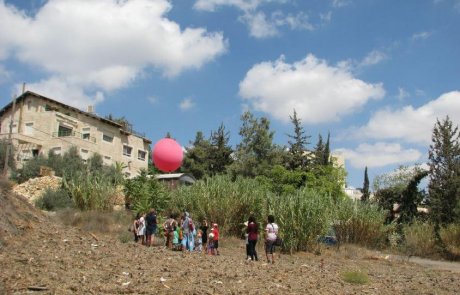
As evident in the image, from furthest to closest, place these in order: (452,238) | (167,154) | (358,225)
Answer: (358,225), (452,238), (167,154)

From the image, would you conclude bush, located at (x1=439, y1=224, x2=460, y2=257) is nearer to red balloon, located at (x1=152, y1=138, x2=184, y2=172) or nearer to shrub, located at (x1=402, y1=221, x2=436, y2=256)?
shrub, located at (x1=402, y1=221, x2=436, y2=256)

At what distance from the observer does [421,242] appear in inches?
1010

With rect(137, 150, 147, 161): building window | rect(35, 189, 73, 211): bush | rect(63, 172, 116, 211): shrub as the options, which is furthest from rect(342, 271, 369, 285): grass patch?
rect(137, 150, 147, 161): building window

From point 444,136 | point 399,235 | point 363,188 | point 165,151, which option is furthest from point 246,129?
point 165,151

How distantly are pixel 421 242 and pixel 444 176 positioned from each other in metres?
13.8

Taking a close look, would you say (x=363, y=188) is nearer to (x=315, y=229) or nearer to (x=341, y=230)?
(x=341, y=230)

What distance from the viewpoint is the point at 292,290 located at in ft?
32.0

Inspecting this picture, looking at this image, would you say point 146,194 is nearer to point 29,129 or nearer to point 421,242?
point 421,242

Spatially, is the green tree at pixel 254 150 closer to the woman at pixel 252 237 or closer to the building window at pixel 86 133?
the building window at pixel 86 133

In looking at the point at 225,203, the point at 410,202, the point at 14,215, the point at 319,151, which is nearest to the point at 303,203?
the point at 225,203

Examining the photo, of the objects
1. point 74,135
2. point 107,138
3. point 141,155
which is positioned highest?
point 107,138

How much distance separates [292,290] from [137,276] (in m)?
3.19

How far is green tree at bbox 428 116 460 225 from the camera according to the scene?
29750 mm

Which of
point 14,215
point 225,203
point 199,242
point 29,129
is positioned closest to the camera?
point 14,215
